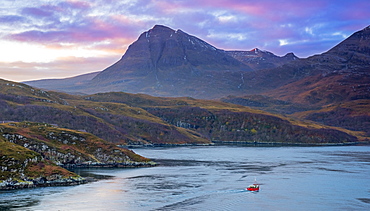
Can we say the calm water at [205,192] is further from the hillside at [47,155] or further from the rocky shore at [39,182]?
the hillside at [47,155]

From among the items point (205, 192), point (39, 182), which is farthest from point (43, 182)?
point (205, 192)

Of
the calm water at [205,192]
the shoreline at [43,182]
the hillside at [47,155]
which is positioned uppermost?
the hillside at [47,155]

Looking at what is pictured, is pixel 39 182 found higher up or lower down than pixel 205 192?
higher up

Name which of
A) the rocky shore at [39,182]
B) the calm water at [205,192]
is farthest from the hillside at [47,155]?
the calm water at [205,192]

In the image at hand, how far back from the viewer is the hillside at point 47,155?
9800 centimetres

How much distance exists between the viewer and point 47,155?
132 m

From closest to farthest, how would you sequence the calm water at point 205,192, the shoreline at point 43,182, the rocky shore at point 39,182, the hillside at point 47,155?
the calm water at point 205,192 → the rocky shore at point 39,182 → the shoreline at point 43,182 → the hillside at point 47,155

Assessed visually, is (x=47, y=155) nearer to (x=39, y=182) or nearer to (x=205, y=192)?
(x=39, y=182)

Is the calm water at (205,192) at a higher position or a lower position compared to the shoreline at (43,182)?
lower

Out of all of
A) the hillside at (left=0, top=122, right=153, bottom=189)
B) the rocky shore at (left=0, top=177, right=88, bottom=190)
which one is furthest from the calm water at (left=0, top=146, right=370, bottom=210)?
the hillside at (left=0, top=122, right=153, bottom=189)

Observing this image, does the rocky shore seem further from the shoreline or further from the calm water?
the calm water

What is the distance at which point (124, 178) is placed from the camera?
117000mm

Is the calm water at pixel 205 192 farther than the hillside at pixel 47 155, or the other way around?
the hillside at pixel 47 155

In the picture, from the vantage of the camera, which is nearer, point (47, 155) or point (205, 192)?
point (205, 192)
